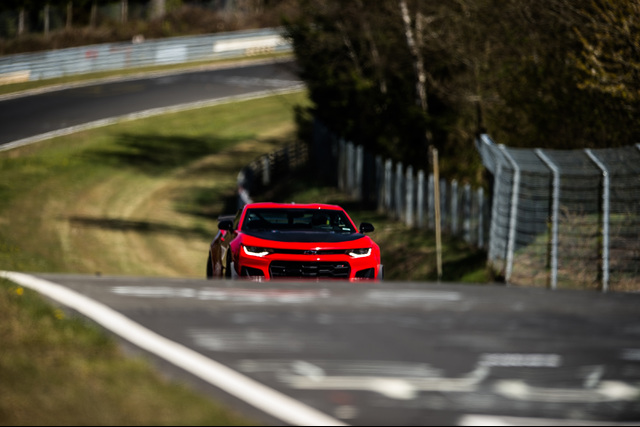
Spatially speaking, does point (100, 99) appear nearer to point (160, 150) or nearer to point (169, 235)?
point (160, 150)

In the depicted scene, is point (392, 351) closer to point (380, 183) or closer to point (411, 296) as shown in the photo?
point (411, 296)

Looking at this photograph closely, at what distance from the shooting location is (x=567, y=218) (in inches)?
629

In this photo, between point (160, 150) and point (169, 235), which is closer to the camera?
point (169, 235)

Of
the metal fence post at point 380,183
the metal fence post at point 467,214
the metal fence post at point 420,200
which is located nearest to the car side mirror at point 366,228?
the metal fence post at point 467,214

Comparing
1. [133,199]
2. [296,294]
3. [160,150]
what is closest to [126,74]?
[160,150]

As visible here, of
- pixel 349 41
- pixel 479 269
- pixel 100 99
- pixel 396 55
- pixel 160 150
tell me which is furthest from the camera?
pixel 100 99

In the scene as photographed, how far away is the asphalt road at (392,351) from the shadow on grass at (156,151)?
35.4m

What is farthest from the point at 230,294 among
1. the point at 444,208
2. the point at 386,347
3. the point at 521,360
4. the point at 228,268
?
the point at 444,208

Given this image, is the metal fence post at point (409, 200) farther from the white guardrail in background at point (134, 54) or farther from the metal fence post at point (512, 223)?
the white guardrail in background at point (134, 54)

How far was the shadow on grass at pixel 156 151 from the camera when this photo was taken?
140 feet

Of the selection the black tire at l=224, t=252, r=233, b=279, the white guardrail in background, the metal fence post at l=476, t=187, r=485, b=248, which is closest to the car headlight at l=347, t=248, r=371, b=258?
the black tire at l=224, t=252, r=233, b=279

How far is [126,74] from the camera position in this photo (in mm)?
59312

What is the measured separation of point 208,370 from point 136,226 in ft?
83.8

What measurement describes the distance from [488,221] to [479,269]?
1751 mm
